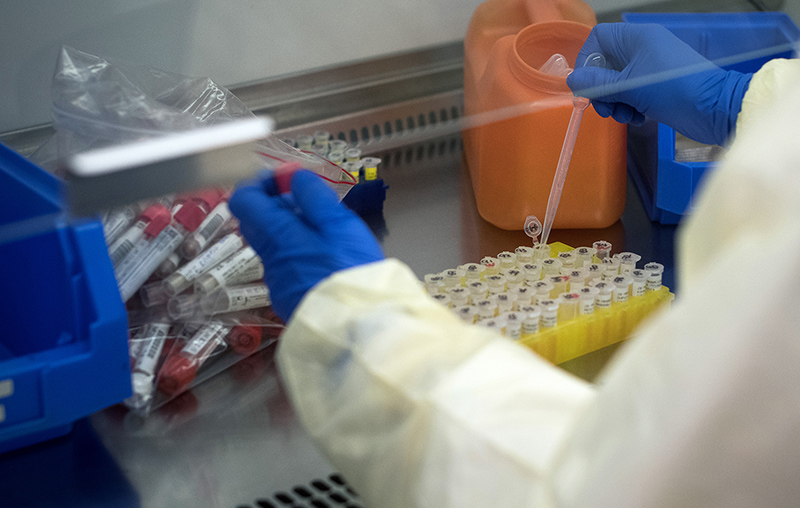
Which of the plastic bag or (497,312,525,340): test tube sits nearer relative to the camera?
the plastic bag

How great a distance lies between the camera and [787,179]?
1.61ft

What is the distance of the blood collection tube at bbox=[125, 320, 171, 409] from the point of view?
1.12m

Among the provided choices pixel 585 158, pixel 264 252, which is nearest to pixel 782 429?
pixel 264 252

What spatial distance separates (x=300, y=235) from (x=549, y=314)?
46 cm

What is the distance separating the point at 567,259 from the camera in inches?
54.8

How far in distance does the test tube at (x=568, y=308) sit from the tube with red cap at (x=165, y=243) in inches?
22.4

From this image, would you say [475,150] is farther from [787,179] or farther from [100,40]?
[787,179]

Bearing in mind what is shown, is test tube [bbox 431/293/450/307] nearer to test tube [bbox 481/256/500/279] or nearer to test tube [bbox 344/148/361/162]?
test tube [bbox 481/256/500/279]

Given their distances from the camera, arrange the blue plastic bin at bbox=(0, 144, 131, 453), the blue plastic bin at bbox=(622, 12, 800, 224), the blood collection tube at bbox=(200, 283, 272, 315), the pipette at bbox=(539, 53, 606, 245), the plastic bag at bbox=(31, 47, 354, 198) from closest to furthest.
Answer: the plastic bag at bbox=(31, 47, 354, 198)
the blue plastic bin at bbox=(0, 144, 131, 453)
the blood collection tube at bbox=(200, 283, 272, 315)
the pipette at bbox=(539, 53, 606, 245)
the blue plastic bin at bbox=(622, 12, 800, 224)

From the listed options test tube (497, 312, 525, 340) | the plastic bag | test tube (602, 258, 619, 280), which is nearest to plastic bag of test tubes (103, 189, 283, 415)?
the plastic bag

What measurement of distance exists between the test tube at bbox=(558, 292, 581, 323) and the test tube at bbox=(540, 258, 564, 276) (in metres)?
0.10

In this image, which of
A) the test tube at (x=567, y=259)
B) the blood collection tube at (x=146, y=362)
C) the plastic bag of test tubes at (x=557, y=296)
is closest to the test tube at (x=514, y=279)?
the plastic bag of test tubes at (x=557, y=296)

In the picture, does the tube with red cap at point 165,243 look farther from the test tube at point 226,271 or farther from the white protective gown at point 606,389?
the white protective gown at point 606,389

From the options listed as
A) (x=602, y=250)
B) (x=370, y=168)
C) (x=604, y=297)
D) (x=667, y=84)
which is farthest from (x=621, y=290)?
(x=370, y=168)
